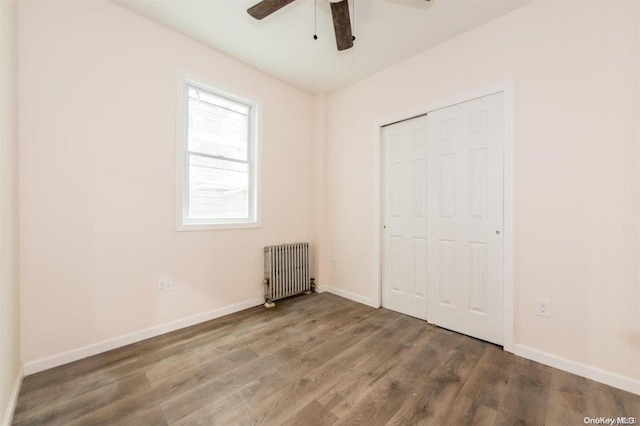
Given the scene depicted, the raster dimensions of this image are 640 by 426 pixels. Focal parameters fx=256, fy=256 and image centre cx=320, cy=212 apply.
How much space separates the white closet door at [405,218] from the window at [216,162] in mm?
1637

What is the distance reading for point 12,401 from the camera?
1.45 m

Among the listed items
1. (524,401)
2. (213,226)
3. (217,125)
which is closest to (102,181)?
(213,226)

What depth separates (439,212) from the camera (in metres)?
2.58

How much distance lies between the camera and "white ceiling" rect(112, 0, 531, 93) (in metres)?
2.12

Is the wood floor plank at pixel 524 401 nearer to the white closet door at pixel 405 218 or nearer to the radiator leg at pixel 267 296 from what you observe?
the white closet door at pixel 405 218

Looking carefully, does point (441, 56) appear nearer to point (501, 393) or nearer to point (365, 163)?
point (365, 163)

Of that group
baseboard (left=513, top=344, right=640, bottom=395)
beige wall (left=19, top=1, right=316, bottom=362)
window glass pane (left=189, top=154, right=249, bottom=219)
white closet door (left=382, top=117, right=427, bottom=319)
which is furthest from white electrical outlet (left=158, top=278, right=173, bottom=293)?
baseboard (left=513, top=344, right=640, bottom=395)

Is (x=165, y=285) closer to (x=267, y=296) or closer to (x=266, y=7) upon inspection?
(x=267, y=296)

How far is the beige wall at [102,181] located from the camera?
72.1 inches

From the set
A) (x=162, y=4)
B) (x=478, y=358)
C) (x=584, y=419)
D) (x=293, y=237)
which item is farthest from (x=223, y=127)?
(x=584, y=419)

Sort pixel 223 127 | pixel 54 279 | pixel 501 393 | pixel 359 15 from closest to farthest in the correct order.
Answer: pixel 501 393 < pixel 54 279 < pixel 359 15 < pixel 223 127

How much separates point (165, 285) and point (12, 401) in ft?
3.55

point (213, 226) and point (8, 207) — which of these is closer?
point (8, 207)

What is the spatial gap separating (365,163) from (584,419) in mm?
2692
